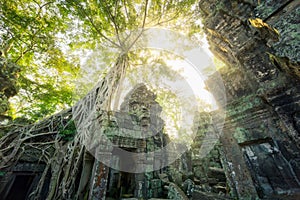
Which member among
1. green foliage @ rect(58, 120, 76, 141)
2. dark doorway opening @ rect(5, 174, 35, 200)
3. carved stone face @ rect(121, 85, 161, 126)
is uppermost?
carved stone face @ rect(121, 85, 161, 126)

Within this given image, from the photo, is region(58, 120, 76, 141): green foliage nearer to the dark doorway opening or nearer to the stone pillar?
the stone pillar

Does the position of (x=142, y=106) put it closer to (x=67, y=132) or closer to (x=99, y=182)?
(x=99, y=182)

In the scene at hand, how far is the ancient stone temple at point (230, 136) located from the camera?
1.72m

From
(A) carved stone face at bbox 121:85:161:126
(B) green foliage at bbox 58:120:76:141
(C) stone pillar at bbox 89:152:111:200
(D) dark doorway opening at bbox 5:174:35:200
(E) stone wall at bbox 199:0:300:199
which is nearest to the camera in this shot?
(E) stone wall at bbox 199:0:300:199

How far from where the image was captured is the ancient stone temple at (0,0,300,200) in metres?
1.72

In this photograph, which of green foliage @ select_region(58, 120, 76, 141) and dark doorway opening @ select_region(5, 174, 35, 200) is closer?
green foliage @ select_region(58, 120, 76, 141)

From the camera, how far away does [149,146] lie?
18.5 feet

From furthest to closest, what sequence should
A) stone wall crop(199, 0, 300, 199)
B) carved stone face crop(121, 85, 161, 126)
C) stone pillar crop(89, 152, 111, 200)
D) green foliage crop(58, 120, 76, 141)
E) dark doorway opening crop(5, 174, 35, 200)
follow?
dark doorway opening crop(5, 174, 35, 200)
green foliage crop(58, 120, 76, 141)
carved stone face crop(121, 85, 161, 126)
stone pillar crop(89, 152, 111, 200)
stone wall crop(199, 0, 300, 199)

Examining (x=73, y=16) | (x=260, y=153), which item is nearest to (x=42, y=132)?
(x=73, y=16)

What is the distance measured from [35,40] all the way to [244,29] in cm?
905

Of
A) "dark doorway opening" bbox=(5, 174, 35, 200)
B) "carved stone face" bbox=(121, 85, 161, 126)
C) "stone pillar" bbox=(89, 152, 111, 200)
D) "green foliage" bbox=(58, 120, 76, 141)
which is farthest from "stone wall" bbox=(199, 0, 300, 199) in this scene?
"dark doorway opening" bbox=(5, 174, 35, 200)

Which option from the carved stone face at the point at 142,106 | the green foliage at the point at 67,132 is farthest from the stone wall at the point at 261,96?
the green foliage at the point at 67,132

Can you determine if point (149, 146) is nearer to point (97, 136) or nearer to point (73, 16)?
point (97, 136)

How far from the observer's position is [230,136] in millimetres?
2518
